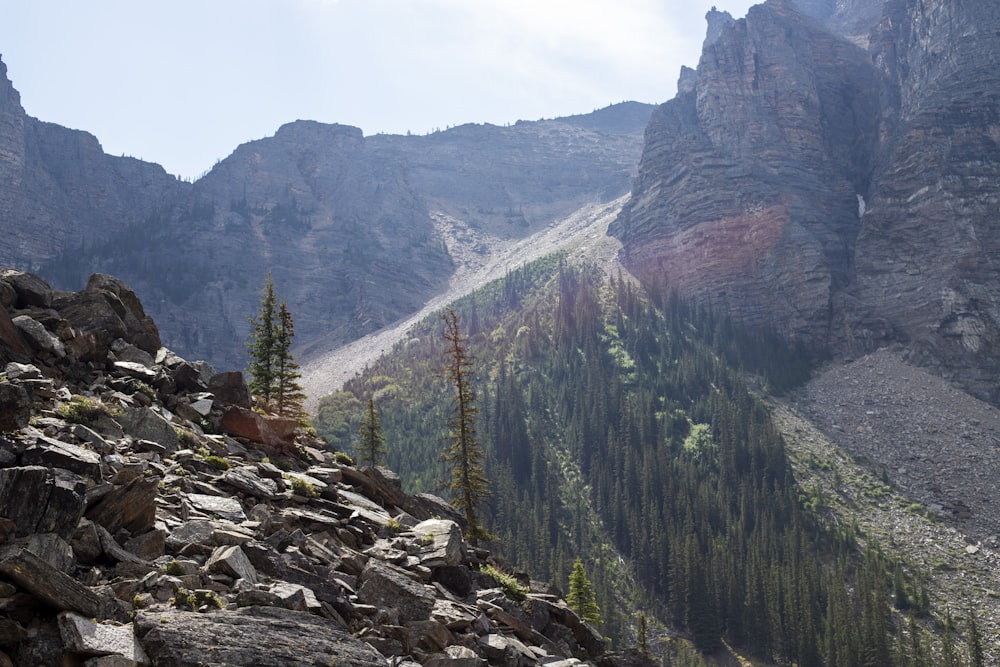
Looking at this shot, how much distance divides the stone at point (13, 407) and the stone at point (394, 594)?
33.0ft

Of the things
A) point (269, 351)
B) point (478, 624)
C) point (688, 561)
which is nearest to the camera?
point (478, 624)

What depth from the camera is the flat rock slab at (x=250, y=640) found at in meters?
14.1

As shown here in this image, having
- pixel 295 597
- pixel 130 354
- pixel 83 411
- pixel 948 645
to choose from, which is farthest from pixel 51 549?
pixel 948 645

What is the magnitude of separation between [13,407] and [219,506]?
596cm

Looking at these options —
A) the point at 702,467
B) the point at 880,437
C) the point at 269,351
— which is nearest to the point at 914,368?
the point at 880,437

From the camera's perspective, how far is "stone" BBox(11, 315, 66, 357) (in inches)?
1013

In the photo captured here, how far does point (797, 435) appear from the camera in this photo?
16012 centimetres

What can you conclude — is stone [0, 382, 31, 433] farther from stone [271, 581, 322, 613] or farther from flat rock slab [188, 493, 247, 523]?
stone [271, 581, 322, 613]

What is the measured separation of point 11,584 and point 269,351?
1528 inches

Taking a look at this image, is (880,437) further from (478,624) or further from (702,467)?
(478,624)

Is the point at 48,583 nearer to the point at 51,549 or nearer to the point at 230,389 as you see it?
the point at 51,549

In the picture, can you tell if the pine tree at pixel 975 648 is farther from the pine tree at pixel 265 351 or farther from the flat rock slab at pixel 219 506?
the flat rock slab at pixel 219 506

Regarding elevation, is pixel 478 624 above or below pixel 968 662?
above

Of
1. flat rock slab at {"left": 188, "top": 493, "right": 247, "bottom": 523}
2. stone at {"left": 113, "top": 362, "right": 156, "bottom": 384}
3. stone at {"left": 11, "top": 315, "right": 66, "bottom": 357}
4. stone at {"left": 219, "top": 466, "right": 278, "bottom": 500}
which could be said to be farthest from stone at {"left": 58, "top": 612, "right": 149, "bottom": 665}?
stone at {"left": 113, "top": 362, "right": 156, "bottom": 384}
